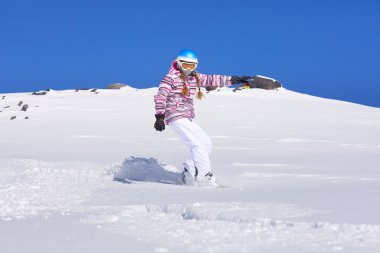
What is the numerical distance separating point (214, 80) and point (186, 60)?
909 millimetres

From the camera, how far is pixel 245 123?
18.7 m

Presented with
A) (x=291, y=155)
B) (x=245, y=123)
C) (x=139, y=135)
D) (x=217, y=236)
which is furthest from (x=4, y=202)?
(x=245, y=123)

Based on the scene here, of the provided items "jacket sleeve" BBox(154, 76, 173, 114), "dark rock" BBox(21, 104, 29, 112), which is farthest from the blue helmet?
"dark rock" BBox(21, 104, 29, 112)

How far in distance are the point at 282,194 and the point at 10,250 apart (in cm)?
296

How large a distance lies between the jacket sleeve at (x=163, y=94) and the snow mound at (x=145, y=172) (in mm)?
977

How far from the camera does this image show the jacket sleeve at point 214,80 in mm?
7986

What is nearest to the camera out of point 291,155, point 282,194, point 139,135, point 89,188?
point 282,194

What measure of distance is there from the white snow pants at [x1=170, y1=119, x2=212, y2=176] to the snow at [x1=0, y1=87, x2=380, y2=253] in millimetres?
302

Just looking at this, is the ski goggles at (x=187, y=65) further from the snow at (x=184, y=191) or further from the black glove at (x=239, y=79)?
the snow at (x=184, y=191)

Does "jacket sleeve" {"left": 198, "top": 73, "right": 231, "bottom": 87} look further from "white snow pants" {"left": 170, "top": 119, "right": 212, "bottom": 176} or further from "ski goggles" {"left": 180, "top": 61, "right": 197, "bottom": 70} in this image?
"white snow pants" {"left": 170, "top": 119, "right": 212, "bottom": 176}

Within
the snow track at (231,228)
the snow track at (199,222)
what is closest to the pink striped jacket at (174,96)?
the snow track at (199,222)

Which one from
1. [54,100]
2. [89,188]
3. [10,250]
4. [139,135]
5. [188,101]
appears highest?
[54,100]

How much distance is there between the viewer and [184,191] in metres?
6.30

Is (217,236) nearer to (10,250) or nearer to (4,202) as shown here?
(10,250)
